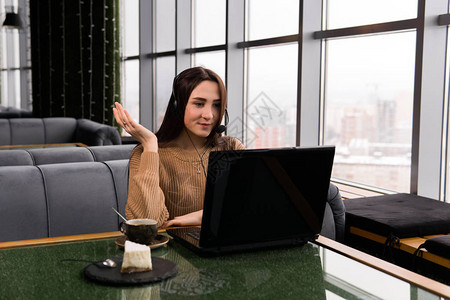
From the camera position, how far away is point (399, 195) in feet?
8.71

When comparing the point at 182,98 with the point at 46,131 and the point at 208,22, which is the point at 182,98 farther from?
the point at 46,131

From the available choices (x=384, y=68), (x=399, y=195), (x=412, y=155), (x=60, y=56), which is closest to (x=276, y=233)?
(x=399, y=195)

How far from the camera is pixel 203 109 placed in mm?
1769

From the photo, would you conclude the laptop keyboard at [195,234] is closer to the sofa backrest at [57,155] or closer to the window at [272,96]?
the sofa backrest at [57,155]

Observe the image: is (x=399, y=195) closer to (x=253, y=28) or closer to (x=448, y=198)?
(x=448, y=198)

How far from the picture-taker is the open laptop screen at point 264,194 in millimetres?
1144

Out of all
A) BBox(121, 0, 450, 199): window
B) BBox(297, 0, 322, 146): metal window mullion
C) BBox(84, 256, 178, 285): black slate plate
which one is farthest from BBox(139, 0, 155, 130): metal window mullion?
BBox(84, 256, 178, 285): black slate plate

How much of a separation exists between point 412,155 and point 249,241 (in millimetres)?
1881

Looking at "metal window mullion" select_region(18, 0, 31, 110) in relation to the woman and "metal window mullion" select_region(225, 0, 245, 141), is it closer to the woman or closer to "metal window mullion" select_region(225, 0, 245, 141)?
"metal window mullion" select_region(225, 0, 245, 141)

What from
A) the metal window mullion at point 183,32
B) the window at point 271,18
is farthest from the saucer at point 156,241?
the metal window mullion at point 183,32

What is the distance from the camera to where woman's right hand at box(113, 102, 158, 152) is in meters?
1.54

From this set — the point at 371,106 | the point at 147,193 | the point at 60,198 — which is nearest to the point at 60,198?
the point at 60,198

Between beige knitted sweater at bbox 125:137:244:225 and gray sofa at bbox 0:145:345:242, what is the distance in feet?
1.54

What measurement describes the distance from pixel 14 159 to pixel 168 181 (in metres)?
1.08
